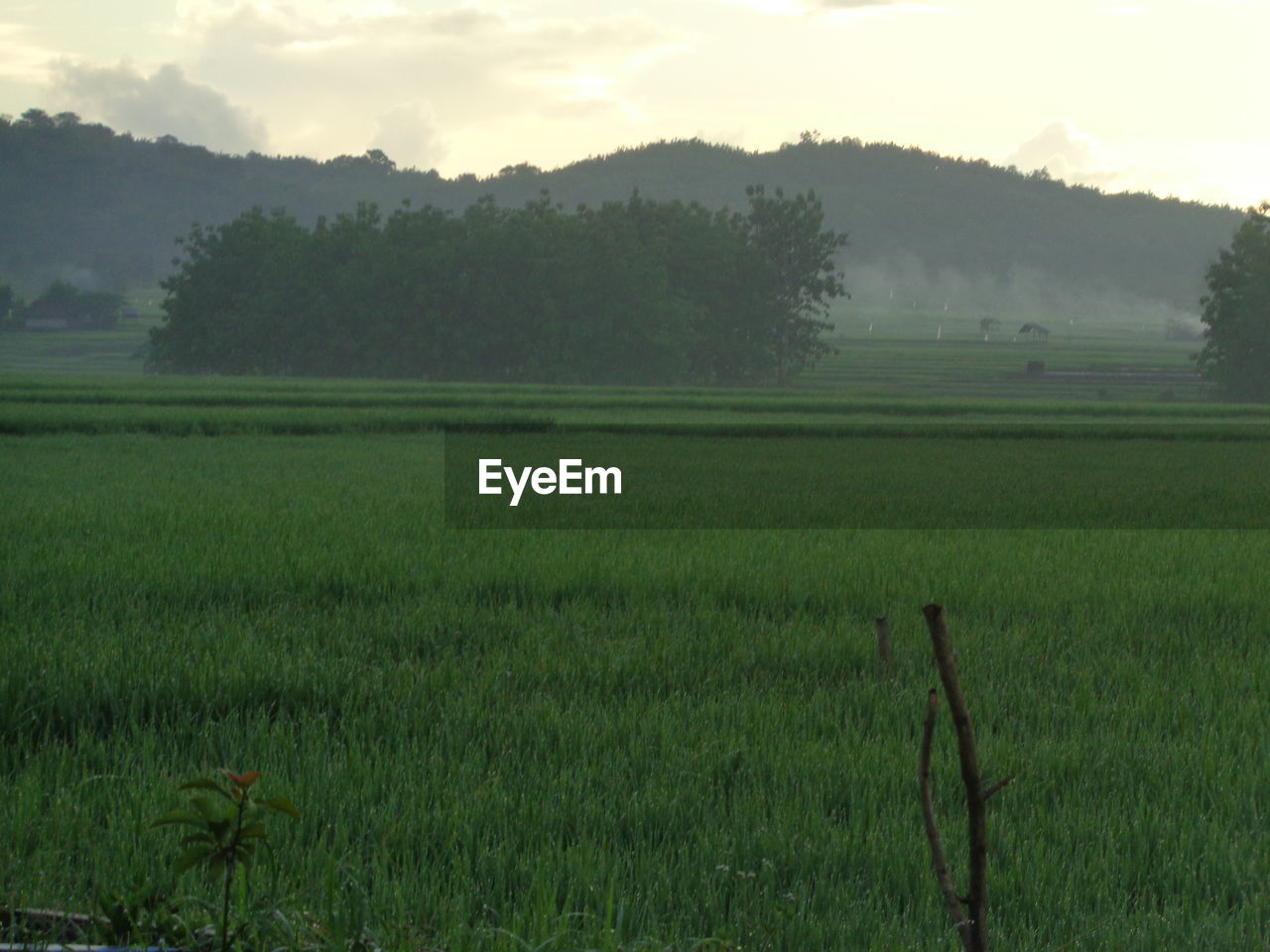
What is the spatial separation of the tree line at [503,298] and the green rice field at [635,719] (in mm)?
47901

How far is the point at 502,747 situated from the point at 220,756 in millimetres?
1027

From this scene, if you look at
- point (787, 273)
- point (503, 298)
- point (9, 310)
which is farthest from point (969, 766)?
point (9, 310)

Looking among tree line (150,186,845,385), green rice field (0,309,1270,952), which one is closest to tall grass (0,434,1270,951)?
green rice field (0,309,1270,952)

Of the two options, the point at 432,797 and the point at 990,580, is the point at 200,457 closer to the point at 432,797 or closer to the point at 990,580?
the point at 990,580

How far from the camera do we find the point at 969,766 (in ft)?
4.49

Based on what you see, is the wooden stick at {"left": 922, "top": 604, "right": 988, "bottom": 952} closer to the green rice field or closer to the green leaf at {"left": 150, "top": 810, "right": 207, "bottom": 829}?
the green rice field

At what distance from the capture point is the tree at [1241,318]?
5725cm

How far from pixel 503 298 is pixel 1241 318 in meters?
36.6

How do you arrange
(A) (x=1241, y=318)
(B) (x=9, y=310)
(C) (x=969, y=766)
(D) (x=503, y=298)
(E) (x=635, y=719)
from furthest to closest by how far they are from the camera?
(B) (x=9, y=310) → (D) (x=503, y=298) → (A) (x=1241, y=318) → (E) (x=635, y=719) → (C) (x=969, y=766)

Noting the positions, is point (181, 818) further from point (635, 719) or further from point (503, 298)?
point (503, 298)

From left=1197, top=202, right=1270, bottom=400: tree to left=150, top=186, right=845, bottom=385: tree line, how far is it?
19.0 m

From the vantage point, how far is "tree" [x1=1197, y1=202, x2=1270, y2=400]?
5725 cm

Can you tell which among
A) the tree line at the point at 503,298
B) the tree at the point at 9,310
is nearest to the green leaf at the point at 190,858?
the tree line at the point at 503,298

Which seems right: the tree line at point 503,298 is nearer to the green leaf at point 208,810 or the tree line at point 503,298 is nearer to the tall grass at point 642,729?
the tall grass at point 642,729
